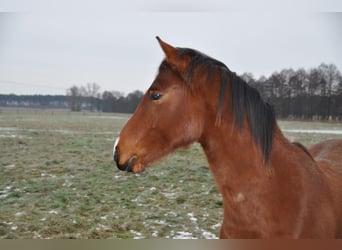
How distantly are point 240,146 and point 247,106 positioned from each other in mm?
145

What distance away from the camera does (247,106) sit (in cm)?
95

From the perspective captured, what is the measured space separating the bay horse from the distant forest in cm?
79

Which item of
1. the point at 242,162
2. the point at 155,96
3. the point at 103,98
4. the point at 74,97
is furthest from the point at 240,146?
the point at 74,97

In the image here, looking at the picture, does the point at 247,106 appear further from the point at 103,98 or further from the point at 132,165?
the point at 103,98

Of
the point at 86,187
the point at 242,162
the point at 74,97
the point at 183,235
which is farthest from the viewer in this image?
the point at 86,187

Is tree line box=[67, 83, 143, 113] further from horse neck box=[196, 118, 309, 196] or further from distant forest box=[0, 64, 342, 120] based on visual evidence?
horse neck box=[196, 118, 309, 196]

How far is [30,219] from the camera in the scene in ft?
5.81

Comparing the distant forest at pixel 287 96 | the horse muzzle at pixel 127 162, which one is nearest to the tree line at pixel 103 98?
the distant forest at pixel 287 96

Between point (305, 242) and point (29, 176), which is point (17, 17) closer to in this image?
point (29, 176)

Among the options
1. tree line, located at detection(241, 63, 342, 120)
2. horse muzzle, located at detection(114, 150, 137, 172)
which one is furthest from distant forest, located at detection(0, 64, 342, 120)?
horse muzzle, located at detection(114, 150, 137, 172)

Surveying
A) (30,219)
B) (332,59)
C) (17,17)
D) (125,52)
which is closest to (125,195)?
(30,219)

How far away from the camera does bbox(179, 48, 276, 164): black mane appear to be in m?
0.94

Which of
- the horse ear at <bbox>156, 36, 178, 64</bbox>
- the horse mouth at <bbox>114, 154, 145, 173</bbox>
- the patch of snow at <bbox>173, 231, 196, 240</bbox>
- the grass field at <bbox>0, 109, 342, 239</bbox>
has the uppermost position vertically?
the horse ear at <bbox>156, 36, 178, 64</bbox>

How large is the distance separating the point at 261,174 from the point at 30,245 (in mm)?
1511
